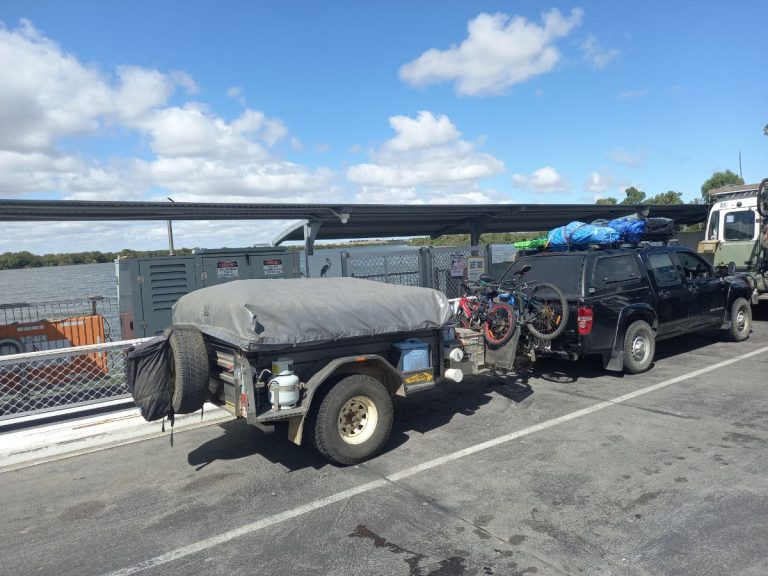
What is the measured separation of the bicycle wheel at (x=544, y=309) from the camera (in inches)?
299

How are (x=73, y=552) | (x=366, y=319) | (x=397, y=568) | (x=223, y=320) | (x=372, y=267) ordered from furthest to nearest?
(x=372, y=267)
(x=366, y=319)
(x=223, y=320)
(x=73, y=552)
(x=397, y=568)

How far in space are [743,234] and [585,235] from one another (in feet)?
22.9

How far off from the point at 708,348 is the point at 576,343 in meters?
3.83

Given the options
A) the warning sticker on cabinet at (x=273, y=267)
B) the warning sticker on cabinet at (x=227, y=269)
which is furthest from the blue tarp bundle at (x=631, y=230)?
the warning sticker on cabinet at (x=227, y=269)

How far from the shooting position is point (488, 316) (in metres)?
7.39

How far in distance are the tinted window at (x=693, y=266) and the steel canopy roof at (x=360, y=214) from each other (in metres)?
5.03

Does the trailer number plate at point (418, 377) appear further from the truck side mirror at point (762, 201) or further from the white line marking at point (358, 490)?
the truck side mirror at point (762, 201)

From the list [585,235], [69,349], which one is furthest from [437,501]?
[585,235]

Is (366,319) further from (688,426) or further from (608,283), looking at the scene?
(608,283)

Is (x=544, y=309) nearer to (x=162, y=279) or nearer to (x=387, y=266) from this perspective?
(x=387, y=266)

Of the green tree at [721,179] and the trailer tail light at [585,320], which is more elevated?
the green tree at [721,179]

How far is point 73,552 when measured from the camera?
3805mm

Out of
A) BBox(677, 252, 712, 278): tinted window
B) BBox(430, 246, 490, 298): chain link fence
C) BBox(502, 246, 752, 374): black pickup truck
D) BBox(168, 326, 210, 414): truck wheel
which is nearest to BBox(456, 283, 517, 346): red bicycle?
BBox(502, 246, 752, 374): black pickup truck

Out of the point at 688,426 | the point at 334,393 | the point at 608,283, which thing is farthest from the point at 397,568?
the point at 608,283
